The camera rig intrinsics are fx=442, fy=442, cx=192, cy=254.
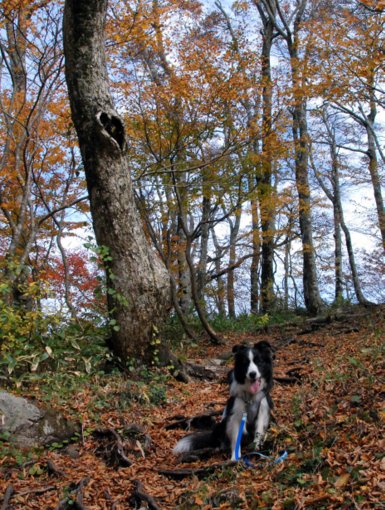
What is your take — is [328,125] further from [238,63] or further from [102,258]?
[102,258]

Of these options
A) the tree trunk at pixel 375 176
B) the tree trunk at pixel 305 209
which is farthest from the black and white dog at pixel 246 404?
the tree trunk at pixel 375 176

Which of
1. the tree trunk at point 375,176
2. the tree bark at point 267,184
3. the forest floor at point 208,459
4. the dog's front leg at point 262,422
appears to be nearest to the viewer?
the forest floor at point 208,459

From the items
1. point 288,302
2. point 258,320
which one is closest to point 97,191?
point 258,320

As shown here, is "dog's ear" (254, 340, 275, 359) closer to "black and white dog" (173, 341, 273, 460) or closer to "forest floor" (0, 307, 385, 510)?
"black and white dog" (173, 341, 273, 460)

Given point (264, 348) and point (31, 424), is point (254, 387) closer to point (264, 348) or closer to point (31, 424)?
point (264, 348)

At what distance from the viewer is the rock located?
4.73m

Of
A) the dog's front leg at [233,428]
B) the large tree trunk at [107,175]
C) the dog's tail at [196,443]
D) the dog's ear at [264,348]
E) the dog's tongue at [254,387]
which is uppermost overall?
the large tree trunk at [107,175]

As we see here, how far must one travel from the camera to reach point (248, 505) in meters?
3.26

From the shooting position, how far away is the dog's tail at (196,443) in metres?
4.80

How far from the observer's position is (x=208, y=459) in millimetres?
4621

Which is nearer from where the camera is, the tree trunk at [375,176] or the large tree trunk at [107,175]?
the large tree trunk at [107,175]

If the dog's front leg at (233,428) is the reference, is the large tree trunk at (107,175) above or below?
above

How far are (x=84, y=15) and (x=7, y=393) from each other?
222 inches

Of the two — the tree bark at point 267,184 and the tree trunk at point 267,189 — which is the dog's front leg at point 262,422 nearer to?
the tree bark at point 267,184
